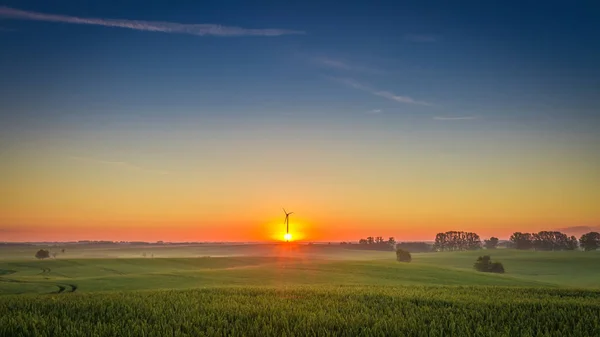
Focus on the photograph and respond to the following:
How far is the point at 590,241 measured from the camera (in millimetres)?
170375

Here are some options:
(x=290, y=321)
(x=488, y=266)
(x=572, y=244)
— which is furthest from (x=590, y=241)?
(x=290, y=321)

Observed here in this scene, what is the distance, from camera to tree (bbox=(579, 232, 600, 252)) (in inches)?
6673

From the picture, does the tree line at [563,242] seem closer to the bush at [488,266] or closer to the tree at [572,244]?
the tree at [572,244]

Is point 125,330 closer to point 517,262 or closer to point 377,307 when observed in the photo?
point 377,307

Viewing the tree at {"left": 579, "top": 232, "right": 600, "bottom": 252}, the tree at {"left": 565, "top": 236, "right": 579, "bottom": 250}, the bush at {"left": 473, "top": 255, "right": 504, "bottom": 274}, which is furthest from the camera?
the tree at {"left": 565, "top": 236, "right": 579, "bottom": 250}

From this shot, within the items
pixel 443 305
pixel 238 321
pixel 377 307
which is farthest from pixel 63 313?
pixel 443 305

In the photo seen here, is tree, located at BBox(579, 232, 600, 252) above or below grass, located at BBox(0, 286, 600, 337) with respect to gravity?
below

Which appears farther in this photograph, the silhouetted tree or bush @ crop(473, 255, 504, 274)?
the silhouetted tree

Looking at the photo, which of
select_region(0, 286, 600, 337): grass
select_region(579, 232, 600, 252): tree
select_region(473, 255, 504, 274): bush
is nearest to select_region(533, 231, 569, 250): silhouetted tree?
select_region(579, 232, 600, 252): tree

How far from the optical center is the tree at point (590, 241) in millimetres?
169500

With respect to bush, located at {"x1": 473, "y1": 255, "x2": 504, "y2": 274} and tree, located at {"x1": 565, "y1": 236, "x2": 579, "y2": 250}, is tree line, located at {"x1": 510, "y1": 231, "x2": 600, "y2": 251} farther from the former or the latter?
bush, located at {"x1": 473, "y1": 255, "x2": 504, "y2": 274}

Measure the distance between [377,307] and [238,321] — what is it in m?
6.19

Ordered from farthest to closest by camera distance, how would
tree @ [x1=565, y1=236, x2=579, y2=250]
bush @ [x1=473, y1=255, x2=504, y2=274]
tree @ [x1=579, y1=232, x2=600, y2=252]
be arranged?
tree @ [x1=565, y1=236, x2=579, y2=250]
tree @ [x1=579, y1=232, x2=600, y2=252]
bush @ [x1=473, y1=255, x2=504, y2=274]

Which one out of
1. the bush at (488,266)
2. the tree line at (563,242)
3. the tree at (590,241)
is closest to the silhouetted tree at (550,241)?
Result: the tree line at (563,242)
